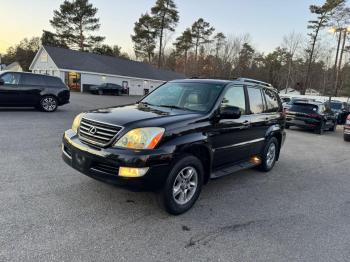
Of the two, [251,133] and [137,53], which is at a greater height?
[137,53]

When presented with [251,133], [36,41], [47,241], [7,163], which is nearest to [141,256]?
[47,241]

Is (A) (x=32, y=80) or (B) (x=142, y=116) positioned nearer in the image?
(B) (x=142, y=116)

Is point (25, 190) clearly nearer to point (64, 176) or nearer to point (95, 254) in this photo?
point (64, 176)

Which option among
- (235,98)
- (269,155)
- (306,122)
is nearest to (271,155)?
(269,155)

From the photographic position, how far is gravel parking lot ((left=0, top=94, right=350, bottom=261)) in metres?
2.98

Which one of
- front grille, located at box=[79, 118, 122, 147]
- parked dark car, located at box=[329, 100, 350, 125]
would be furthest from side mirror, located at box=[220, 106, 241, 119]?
parked dark car, located at box=[329, 100, 350, 125]

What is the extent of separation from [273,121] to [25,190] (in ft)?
16.1

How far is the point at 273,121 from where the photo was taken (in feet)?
20.3

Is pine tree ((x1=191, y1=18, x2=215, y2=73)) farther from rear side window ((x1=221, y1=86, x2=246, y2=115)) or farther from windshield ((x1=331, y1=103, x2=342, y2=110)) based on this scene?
rear side window ((x1=221, y1=86, x2=246, y2=115))

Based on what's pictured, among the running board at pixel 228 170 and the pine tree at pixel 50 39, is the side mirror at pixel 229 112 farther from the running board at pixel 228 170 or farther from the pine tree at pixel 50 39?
the pine tree at pixel 50 39

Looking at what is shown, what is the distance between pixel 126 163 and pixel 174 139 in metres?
0.69

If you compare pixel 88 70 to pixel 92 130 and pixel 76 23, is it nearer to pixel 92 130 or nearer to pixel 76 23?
pixel 76 23

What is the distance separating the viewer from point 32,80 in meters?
12.4

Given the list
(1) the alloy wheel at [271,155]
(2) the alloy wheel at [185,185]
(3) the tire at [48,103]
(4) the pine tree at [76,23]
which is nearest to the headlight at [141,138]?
(2) the alloy wheel at [185,185]
